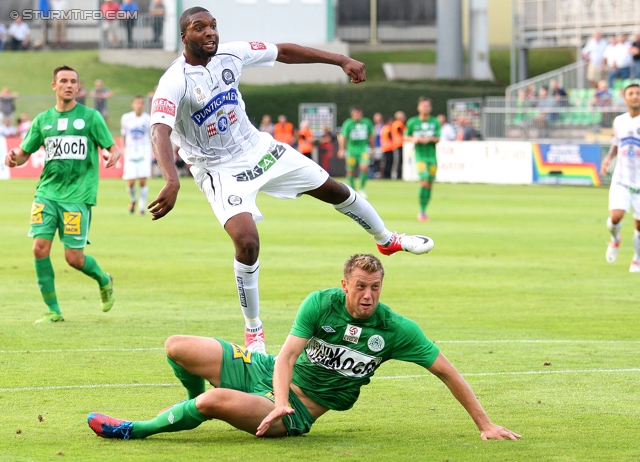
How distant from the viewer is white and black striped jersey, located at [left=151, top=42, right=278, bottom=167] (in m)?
8.83

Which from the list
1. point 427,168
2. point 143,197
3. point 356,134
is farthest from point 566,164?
point 143,197

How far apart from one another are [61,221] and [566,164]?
28033 millimetres

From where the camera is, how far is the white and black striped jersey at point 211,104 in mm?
8828

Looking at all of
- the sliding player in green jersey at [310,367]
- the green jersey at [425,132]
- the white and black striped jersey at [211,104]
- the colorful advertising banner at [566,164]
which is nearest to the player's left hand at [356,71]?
the white and black striped jersey at [211,104]

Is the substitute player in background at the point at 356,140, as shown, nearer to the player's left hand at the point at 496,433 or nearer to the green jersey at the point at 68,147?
the green jersey at the point at 68,147

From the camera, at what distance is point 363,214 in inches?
386

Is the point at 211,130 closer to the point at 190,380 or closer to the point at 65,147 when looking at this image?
the point at 190,380

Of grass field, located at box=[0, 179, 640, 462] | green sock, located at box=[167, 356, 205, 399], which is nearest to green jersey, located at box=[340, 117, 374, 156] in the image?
grass field, located at box=[0, 179, 640, 462]

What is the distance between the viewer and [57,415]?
752 cm

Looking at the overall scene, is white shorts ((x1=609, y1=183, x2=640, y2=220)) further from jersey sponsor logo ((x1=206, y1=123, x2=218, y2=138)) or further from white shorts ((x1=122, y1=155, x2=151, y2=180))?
white shorts ((x1=122, y1=155, x2=151, y2=180))

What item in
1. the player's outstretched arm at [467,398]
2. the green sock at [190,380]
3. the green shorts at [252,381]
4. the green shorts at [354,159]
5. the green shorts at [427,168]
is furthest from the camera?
the green shorts at [354,159]

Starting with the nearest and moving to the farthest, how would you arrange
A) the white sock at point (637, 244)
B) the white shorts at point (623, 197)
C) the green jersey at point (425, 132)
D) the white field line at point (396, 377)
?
the white field line at point (396, 377) < the white shorts at point (623, 197) < the white sock at point (637, 244) < the green jersey at point (425, 132)

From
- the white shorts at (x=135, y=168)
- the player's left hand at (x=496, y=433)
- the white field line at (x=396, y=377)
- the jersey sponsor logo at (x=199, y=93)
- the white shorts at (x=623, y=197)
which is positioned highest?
the jersey sponsor logo at (x=199, y=93)

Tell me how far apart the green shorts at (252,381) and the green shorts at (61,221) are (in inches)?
191
